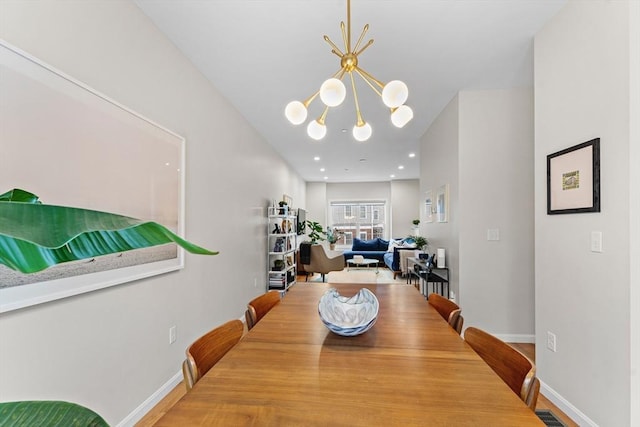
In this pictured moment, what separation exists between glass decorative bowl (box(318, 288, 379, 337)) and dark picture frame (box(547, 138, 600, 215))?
1.45 m

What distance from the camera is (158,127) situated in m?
1.97

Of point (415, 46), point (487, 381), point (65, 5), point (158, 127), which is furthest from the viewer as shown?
point (415, 46)

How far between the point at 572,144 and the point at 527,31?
92 centimetres

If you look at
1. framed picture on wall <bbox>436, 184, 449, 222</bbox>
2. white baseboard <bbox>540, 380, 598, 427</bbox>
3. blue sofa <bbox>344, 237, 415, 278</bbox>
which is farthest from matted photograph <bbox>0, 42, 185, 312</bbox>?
blue sofa <bbox>344, 237, 415, 278</bbox>

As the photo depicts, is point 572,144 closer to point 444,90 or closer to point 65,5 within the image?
point 444,90

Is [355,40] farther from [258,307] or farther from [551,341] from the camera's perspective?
[551,341]

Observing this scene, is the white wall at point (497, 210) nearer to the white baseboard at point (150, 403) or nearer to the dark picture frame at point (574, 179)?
the dark picture frame at point (574, 179)

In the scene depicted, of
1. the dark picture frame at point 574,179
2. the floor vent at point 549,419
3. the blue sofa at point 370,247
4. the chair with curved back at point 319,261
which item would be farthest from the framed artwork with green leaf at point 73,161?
the blue sofa at point 370,247

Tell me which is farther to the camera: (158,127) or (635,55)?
(158,127)

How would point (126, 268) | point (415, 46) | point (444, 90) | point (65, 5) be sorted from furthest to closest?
point (444, 90) < point (415, 46) < point (126, 268) < point (65, 5)

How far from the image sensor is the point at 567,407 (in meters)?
1.86

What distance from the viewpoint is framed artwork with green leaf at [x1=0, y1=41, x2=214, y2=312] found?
3.79 feet

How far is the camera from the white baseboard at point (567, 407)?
5.60 ft

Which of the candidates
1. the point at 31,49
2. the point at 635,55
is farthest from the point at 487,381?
the point at 31,49
